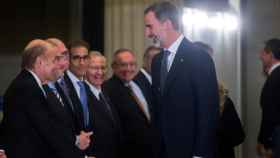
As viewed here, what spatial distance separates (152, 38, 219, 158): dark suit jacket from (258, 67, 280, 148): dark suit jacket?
5.22ft

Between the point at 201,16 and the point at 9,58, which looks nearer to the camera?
the point at 201,16

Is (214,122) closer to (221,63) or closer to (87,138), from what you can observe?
(87,138)

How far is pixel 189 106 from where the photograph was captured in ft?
10.2

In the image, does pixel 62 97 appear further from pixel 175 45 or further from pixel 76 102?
pixel 175 45

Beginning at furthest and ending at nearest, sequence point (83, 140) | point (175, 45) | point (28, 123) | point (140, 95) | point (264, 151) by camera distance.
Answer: point (264, 151), point (140, 95), point (83, 140), point (175, 45), point (28, 123)

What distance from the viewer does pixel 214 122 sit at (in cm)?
311

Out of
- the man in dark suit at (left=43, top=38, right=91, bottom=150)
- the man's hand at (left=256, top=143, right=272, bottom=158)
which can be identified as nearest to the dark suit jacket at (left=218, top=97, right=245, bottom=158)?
the man's hand at (left=256, top=143, right=272, bottom=158)

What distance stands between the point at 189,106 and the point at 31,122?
0.79 metres

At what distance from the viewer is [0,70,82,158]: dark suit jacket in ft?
9.78

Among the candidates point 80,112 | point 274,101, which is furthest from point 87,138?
point 274,101

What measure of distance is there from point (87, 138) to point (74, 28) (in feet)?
10.00

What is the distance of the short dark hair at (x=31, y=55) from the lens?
10.4 feet

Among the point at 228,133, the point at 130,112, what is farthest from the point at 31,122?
the point at 228,133

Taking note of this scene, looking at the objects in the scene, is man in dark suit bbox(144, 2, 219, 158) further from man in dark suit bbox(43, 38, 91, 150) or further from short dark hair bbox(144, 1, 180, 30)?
man in dark suit bbox(43, 38, 91, 150)
